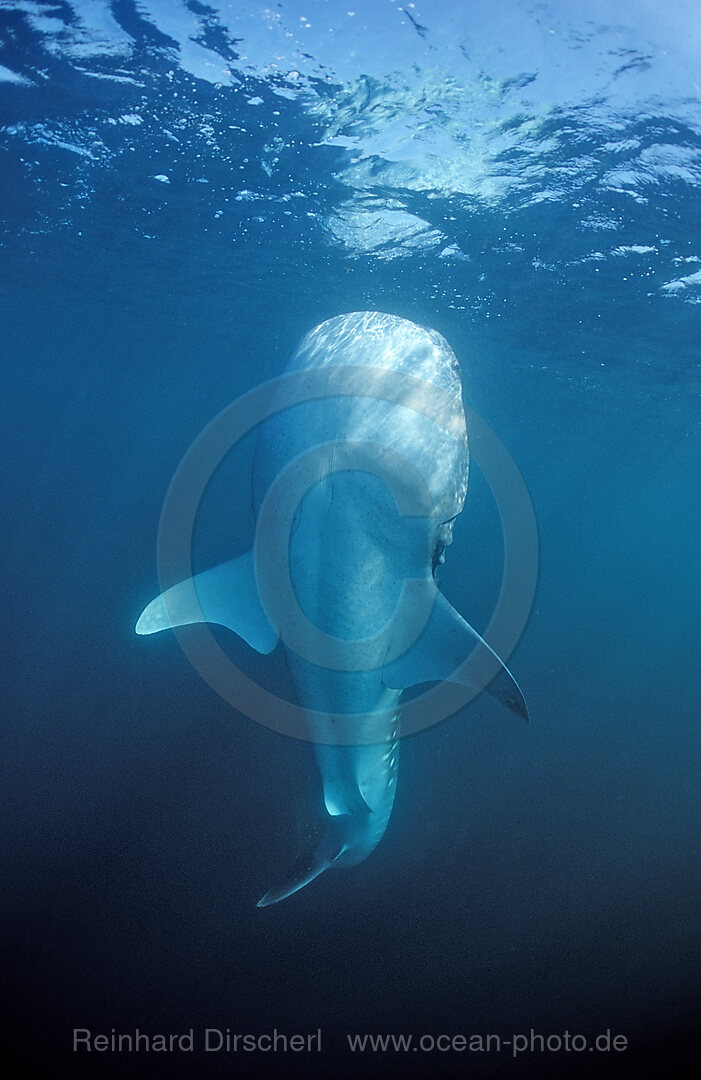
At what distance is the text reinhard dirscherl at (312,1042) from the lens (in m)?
6.01

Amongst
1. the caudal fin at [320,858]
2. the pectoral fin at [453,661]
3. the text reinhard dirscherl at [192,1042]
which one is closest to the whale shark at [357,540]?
the pectoral fin at [453,661]

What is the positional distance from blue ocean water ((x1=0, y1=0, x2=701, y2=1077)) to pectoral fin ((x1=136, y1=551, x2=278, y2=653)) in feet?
4.20

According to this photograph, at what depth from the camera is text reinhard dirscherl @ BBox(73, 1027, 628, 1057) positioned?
237 inches

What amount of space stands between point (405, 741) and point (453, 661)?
435 inches

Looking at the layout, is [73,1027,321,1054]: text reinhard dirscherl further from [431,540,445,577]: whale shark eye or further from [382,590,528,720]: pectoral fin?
[431,540,445,577]: whale shark eye

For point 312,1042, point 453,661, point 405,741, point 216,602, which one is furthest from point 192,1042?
point 405,741

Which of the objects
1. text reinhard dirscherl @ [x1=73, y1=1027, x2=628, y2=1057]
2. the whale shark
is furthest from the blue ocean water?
the whale shark

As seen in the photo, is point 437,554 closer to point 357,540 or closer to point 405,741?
point 357,540

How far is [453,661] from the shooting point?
3.53 meters

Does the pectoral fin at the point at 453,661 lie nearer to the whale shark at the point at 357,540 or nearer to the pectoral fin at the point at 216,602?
the whale shark at the point at 357,540

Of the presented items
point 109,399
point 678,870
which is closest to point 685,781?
point 678,870

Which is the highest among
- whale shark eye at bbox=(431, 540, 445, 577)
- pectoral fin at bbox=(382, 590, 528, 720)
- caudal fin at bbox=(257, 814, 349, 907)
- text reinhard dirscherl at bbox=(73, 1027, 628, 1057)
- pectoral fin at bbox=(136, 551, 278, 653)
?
whale shark eye at bbox=(431, 540, 445, 577)

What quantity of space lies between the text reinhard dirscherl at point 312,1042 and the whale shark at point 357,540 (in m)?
4.54

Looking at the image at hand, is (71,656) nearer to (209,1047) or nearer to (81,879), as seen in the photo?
(81,879)
